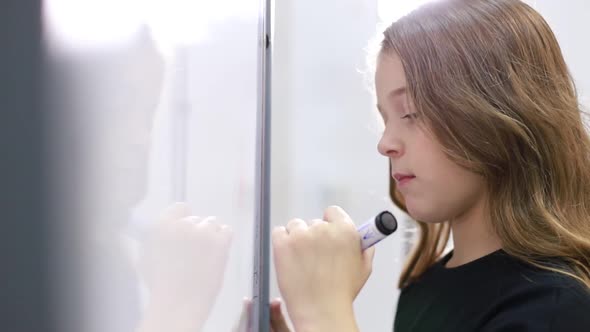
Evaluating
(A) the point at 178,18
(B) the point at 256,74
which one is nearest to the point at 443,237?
(B) the point at 256,74

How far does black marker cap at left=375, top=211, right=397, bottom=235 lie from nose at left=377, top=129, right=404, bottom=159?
0.24 feet

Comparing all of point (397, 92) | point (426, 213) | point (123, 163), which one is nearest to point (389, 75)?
point (397, 92)

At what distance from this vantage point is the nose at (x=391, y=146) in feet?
1.47

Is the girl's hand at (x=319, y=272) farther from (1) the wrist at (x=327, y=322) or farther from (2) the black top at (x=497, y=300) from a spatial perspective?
(2) the black top at (x=497, y=300)

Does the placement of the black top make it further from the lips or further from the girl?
the lips

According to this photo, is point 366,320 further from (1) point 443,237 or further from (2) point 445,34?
(2) point 445,34

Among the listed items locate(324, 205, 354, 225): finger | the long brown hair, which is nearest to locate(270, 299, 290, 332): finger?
locate(324, 205, 354, 225): finger

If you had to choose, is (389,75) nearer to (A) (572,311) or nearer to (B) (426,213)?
(B) (426,213)

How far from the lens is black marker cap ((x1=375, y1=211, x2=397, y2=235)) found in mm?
397

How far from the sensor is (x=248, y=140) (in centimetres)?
30

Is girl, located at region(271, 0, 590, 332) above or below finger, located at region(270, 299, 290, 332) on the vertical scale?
above

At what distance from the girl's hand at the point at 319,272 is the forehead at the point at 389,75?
0.42 ft

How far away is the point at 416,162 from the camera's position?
0.45 meters

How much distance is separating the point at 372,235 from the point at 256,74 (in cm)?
17
